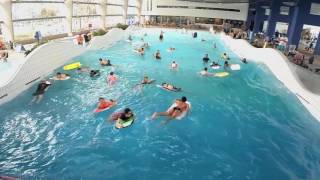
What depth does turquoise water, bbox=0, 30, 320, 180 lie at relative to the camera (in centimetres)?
839

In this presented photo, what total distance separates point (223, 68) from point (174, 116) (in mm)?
10992

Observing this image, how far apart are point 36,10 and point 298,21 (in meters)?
21.8

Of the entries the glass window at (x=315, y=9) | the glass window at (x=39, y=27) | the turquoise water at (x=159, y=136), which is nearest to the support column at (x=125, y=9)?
the glass window at (x=39, y=27)

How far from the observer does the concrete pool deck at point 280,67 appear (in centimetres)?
1339

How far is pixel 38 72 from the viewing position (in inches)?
626

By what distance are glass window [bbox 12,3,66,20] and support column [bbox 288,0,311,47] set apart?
21.0 metres

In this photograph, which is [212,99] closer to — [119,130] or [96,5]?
[119,130]

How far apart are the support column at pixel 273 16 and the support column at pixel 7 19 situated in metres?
24.0

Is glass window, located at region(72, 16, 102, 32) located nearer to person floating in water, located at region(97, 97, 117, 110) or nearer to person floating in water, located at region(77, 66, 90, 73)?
person floating in water, located at region(77, 66, 90, 73)

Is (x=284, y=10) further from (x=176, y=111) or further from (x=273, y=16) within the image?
(x=176, y=111)

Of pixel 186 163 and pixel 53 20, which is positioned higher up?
pixel 53 20

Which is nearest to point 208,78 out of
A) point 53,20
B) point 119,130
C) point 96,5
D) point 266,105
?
point 266,105

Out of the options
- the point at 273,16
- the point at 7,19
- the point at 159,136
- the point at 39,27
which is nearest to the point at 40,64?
the point at 7,19

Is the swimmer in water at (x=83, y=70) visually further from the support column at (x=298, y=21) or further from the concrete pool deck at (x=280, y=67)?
the support column at (x=298, y=21)
